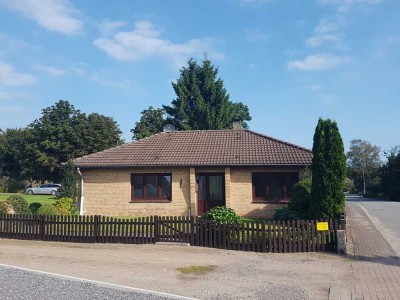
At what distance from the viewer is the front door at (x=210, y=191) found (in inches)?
864

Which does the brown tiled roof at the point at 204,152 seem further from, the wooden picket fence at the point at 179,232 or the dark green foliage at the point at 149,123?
the dark green foliage at the point at 149,123

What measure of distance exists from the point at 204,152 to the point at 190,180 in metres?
2.06

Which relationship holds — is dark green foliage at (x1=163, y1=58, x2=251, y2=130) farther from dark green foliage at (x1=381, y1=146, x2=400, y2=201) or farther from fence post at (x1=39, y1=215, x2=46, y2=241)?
fence post at (x1=39, y1=215, x2=46, y2=241)

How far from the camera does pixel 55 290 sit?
7395 millimetres

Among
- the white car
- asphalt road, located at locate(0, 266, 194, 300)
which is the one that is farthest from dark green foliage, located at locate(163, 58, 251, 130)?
asphalt road, located at locate(0, 266, 194, 300)

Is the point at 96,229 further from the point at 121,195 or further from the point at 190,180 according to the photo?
the point at 190,180

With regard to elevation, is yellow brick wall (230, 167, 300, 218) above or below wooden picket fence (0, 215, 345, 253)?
above

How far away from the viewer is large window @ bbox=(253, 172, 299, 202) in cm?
2125

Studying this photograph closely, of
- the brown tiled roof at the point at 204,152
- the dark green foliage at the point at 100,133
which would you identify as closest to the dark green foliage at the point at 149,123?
the dark green foliage at the point at 100,133

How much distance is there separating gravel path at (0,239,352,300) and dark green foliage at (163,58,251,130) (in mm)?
34810

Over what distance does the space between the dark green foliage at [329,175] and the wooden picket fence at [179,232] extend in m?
1.86

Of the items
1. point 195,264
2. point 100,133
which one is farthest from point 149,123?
point 195,264

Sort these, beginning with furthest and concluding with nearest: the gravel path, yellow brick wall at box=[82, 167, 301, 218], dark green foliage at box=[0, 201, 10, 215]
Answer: yellow brick wall at box=[82, 167, 301, 218]
dark green foliage at box=[0, 201, 10, 215]
the gravel path

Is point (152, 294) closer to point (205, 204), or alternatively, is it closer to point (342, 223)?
point (342, 223)
